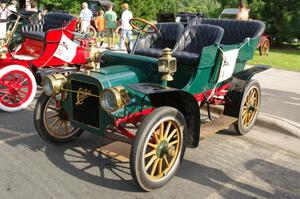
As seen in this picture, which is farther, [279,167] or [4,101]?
[4,101]

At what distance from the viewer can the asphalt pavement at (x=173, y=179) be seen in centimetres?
304

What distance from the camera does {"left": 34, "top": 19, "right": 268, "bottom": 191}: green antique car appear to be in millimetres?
2975

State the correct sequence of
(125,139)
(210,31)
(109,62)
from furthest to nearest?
(210,31), (109,62), (125,139)

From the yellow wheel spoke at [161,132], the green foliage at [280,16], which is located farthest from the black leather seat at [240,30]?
the green foliage at [280,16]

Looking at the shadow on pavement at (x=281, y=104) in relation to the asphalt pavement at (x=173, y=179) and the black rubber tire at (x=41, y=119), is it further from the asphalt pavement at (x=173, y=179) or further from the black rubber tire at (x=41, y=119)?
the black rubber tire at (x=41, y=119)

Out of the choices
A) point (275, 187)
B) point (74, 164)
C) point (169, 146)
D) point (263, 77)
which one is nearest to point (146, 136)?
point (169, 146)

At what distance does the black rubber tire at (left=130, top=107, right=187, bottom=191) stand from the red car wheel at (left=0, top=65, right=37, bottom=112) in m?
3.04

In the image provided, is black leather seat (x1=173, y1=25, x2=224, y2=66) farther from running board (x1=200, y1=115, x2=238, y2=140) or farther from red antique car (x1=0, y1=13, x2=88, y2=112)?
red antique car (x1=0, y1=13, x2=88, y2=112)

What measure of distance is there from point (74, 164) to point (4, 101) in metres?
2.46

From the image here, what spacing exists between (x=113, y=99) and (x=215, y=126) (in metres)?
1.43

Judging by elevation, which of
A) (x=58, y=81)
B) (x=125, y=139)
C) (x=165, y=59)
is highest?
(x=165, y=59)

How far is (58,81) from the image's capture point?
11.0 ft

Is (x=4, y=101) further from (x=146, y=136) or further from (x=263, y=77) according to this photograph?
(x=263, y=77)

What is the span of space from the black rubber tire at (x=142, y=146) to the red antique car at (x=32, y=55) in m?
3.04
